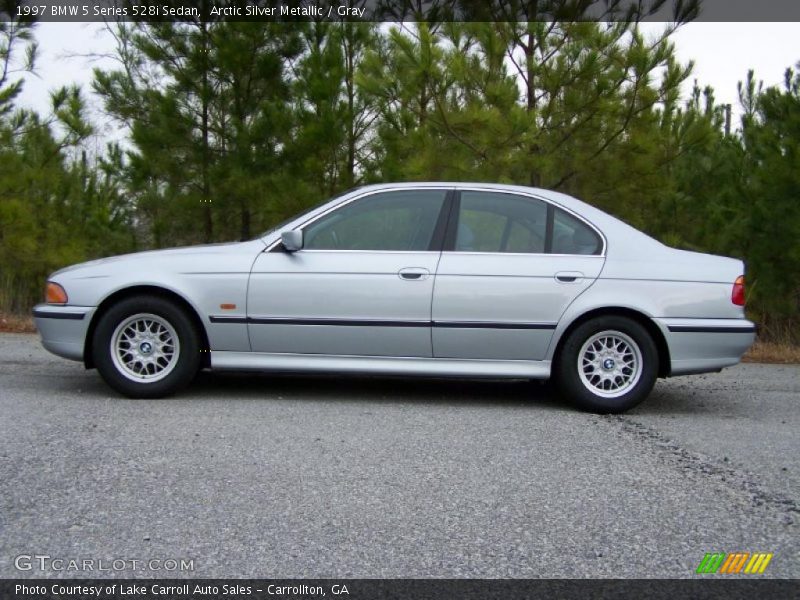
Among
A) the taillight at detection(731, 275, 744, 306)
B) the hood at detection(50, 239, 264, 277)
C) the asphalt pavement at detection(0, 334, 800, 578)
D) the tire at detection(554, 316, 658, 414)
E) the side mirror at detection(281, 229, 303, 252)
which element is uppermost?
the side mirror at detection(281, 229, 303, 252)

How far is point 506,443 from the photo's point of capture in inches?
200

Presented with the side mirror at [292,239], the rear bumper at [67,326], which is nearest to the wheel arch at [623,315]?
the side mirror at [292,239]

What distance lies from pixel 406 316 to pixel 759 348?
225 inches

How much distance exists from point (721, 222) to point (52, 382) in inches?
343

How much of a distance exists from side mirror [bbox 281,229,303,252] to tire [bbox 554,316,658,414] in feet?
6.49

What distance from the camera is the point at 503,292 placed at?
20.2 feet

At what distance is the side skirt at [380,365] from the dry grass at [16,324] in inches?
207

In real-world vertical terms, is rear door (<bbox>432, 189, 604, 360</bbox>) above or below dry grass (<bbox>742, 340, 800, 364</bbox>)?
above

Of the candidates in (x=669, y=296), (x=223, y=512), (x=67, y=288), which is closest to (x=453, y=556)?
(x=223, y=512)

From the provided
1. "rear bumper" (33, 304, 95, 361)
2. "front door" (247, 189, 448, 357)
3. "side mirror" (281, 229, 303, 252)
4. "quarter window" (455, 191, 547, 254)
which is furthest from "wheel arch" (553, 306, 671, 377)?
"rear bumper" (33, 304, 95, 361)

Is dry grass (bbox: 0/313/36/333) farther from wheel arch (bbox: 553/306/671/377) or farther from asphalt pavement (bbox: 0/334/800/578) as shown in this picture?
wheel arch (bbox: 553/306/671/377)

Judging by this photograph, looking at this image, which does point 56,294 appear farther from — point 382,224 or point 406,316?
point 406,316

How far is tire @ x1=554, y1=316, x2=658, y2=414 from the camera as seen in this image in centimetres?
615

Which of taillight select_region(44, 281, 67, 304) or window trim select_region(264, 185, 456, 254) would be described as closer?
taillight select_region(44, 281, 67, 304)
